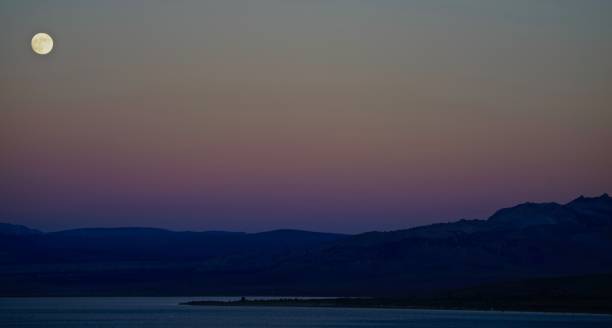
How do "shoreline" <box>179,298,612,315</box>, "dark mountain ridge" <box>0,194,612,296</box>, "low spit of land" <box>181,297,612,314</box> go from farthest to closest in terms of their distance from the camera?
"dark mountain ridge" <box>0,194,612,296</box> < "low spit of land" <box>181,297,612,314</box> < "shoreline" <box>179,298,612,315</box>

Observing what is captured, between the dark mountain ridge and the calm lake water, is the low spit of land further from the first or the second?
the dark mountain ridge

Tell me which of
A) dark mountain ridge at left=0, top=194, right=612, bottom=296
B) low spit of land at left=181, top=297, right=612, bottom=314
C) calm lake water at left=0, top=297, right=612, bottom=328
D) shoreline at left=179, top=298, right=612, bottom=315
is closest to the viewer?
calm lake water at left=0, top=297, right=612, bottom=328

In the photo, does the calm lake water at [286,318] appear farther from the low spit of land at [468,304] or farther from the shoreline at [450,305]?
the low spit of land at [468,304]

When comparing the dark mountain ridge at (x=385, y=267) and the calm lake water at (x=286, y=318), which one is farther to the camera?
the dark mountain ridge at (x=385, y=267)

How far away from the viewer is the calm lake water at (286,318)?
87.1 meters

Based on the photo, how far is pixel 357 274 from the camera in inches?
6924

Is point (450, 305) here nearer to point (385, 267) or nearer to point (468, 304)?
point (468, 304)

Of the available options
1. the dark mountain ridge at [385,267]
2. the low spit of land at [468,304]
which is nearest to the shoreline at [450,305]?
the low spit of land at [468,304]

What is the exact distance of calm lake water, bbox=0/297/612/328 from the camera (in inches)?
3428

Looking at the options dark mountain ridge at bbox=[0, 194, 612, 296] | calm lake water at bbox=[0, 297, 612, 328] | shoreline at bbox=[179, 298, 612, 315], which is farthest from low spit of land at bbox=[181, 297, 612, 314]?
dark mountain ridge at bbox=[0, 194, 612, 296]

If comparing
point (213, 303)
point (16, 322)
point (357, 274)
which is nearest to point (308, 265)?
point (357, 274)

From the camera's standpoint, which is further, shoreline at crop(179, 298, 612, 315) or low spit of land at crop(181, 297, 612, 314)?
low spit of land at crop(181, 297, 612, 314)

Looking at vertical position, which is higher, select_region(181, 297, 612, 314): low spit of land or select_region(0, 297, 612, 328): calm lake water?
select_region(181, 297, 612, 314): low spit of land

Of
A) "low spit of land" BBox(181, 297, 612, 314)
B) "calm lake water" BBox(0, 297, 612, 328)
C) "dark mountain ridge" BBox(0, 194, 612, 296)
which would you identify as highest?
"dark mountain ridge" BBox(0, 194, 612, 296)
